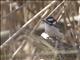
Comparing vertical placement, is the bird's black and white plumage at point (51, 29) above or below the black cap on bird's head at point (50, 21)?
below

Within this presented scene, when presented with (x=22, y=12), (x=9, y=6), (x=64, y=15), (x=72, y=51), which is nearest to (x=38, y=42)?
(x=72, y=51)

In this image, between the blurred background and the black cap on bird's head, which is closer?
the blurred background

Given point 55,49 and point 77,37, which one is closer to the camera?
point 55,49

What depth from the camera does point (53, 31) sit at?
1066 millimetres

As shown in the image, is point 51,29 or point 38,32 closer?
point 51,29

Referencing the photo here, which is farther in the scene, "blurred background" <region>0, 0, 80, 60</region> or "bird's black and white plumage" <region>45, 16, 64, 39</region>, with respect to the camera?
"bird's black and white plumage" <region>45, 16, 64, 39</region>

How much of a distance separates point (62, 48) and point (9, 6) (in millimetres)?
1076

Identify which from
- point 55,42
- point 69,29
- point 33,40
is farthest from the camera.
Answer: point 69,29

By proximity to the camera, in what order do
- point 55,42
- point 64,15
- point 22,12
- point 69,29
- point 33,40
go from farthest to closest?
point 22,12 < point 69,29 < point 64,15 < point 55,42 < point 33,40

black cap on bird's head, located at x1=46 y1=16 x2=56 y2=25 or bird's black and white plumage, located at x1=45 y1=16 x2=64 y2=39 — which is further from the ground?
black cap on bird's head, located at x1=46 y1=16 x2=56 y2=25

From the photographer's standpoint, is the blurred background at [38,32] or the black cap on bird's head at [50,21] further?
the black cap on bird's head at [50,21]

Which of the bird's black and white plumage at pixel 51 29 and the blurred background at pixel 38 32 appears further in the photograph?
the bird's black and white plumage at pixel 51 29

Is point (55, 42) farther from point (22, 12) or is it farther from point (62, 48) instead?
point (22, 12)

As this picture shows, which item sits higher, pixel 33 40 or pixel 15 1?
pixel 33 40
